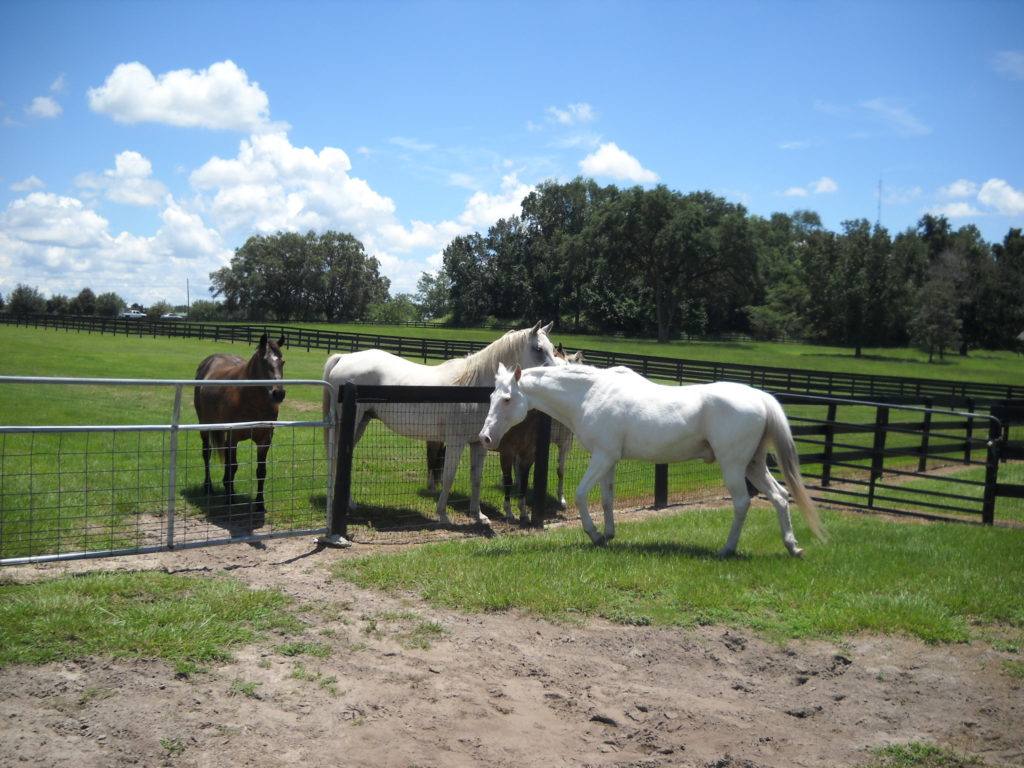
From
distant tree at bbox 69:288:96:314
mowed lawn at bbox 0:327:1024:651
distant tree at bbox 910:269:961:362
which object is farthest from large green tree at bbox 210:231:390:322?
mowed lawn at bbox 0:327:1024:651

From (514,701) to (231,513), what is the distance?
5.11 meters

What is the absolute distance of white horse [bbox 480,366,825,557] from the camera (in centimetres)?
690

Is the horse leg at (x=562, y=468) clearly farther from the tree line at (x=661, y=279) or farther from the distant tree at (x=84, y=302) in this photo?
the distant tree at (x=84, y=302)

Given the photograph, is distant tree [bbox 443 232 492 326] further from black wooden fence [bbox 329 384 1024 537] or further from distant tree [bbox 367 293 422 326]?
black wooden fence [bbox 329 384 1024 537]

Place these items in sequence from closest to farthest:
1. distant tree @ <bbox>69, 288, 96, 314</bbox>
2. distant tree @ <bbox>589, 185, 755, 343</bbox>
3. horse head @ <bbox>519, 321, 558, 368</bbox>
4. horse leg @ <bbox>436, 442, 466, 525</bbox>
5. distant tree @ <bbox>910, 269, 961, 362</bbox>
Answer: horse leg @ <bbox>436, 442, 466, 525</bbox>, horse head @ <bbox>519, 321, 558, 368</bbox>, distant tree @ <bbox>589, 185, 755, 343</bbox>, distant tree @ <bbox>910, 269, 961, 362</bbox>, distant tree @ <bbox>69, 288, 96, 314</bbox>

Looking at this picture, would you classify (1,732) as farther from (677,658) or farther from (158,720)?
(677,658)

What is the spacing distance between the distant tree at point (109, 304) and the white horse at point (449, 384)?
97637mm

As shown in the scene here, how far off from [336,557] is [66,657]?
2842mm

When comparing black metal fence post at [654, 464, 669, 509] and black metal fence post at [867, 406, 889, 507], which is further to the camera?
black metal fence post at [867, 406, 889, 507]

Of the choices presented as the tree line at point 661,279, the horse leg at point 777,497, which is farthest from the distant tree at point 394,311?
the horse leg at point 777,497

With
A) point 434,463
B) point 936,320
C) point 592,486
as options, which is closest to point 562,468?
point 434,463

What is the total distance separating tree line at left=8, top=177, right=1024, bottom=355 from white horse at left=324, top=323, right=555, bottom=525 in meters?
52.7

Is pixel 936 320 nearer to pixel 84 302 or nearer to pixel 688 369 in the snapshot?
pixel 688 369

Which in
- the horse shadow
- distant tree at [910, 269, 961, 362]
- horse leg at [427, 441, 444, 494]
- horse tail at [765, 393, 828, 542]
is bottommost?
the horse shadow
